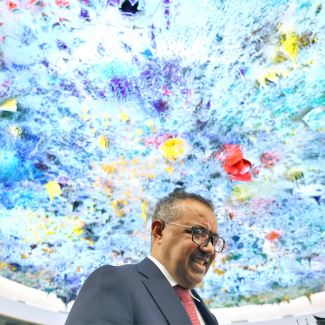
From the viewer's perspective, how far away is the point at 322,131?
125 inches

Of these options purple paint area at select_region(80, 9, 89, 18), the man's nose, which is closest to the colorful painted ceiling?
purple paint area at select_region(80, 9, 89, 18)

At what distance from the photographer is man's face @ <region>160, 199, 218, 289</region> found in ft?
3.62

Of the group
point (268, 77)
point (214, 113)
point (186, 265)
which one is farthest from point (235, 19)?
point (186, 265)

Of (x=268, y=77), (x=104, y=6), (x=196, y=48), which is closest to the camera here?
(x=104, y=6)

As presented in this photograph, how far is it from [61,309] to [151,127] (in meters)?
4.30

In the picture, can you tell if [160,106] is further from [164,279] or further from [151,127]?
[164,279]

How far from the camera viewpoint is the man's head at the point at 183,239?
1.11 m

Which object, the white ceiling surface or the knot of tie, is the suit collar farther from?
the white ceiling surface

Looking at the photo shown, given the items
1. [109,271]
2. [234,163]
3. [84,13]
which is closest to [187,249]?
[109,271]

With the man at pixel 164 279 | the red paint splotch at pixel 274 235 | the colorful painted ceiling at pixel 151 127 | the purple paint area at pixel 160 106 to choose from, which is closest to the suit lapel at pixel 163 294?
the man at pixel 164 279

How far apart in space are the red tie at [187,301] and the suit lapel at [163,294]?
0.37 feet

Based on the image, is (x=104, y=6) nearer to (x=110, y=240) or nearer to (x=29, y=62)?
(x=29, y=62)

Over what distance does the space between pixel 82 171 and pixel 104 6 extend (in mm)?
2029

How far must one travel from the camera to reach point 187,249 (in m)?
1.12
